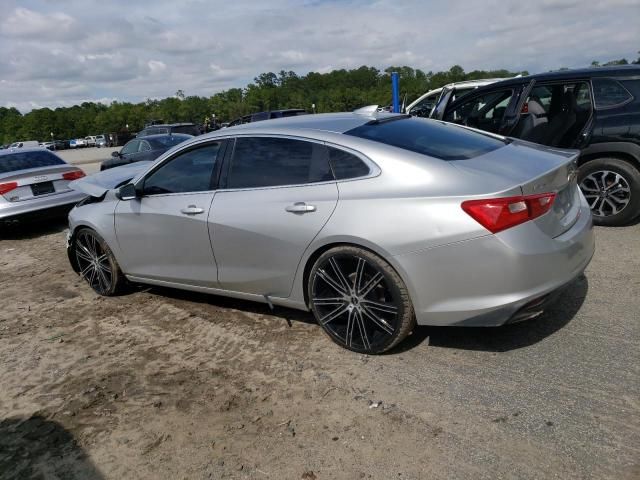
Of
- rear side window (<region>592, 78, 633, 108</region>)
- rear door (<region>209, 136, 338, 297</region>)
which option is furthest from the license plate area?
rear side window (<region>592, 78, 633, 108</region>)

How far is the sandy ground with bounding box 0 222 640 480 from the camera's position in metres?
2.58

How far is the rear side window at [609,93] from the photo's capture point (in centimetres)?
566

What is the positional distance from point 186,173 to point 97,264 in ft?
5.32

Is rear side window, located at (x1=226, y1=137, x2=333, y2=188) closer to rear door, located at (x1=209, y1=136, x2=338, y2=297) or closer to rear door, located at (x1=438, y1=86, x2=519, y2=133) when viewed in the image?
rear door, located at (x1=209, y1=136, x2=338, y2=297)

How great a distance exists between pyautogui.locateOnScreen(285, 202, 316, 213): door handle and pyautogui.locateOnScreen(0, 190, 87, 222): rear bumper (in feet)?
21.1

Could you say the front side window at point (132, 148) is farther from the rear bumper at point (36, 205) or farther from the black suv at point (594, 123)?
the black suv at point (594, 123)

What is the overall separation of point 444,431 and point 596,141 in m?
4.32

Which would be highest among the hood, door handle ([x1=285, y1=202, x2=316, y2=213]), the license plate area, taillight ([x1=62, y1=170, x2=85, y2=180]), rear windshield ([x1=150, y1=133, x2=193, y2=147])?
the hood

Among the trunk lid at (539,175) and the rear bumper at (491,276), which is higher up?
the trunk lid at (539,175)

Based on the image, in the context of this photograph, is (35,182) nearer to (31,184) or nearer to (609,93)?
(31,184)

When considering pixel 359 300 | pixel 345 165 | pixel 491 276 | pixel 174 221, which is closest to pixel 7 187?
pixel 174 221

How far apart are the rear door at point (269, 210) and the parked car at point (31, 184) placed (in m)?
5.72

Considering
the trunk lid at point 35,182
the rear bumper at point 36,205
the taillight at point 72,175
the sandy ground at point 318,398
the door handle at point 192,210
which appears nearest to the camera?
the sandy ground at point 318,398

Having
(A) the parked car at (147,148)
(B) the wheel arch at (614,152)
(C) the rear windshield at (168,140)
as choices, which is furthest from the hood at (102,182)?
(C) the rear windshield at (168,140)
